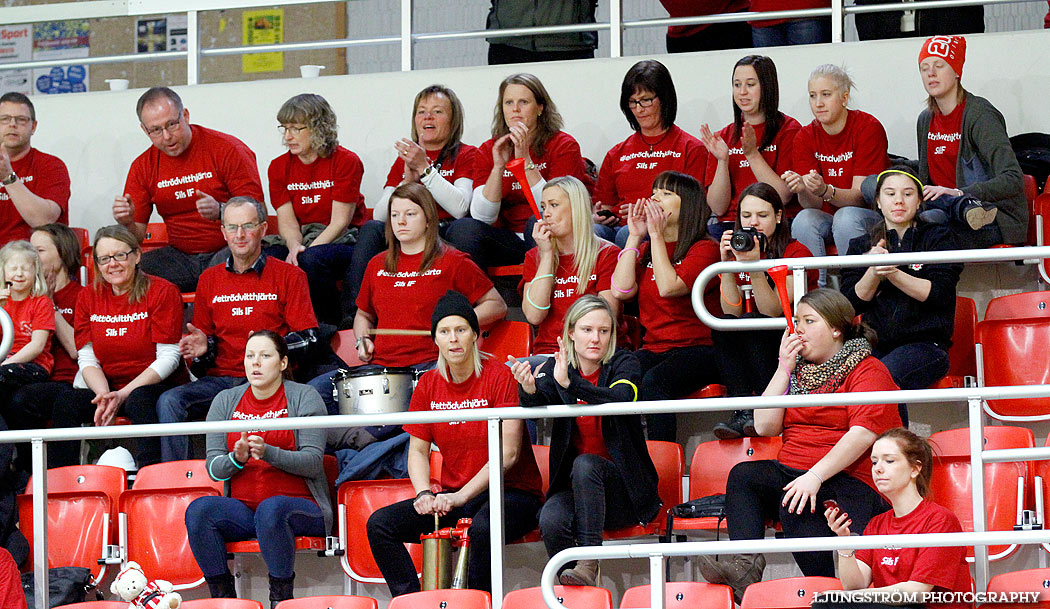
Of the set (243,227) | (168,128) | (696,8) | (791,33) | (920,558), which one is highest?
(696,8)

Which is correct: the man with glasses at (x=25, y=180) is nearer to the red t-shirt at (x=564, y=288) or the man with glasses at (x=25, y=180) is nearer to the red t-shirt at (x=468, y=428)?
the red t-shirt at (x=564, y=288)

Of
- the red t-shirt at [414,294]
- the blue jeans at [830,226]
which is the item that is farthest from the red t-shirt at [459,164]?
the blue jeans at [830,226]

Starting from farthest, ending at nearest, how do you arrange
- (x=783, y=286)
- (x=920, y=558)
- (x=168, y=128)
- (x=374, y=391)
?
(x=168, y=128) → (x=374, y=391) → (x=783, y=286) → (x=920, y=558)

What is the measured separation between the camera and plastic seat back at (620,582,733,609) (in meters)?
3.96

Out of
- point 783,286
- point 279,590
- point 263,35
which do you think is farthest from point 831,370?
point 263,35

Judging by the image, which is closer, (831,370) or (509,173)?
(831,370)

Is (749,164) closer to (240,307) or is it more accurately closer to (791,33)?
(791,33)

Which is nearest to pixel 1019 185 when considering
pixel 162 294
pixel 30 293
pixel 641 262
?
pixel 641 262

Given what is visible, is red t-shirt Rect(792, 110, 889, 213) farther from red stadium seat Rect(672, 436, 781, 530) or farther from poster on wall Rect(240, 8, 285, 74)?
poster on wall Rect(240, 8, 285, 74)

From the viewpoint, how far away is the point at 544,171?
625cm

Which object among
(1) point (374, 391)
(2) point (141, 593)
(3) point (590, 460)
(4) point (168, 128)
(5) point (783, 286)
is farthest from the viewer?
(4) point (168, 128)

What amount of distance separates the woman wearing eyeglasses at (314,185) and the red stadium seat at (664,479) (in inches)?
83.7

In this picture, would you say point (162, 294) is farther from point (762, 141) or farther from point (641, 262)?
point (762, 141)

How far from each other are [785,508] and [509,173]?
2.58m
